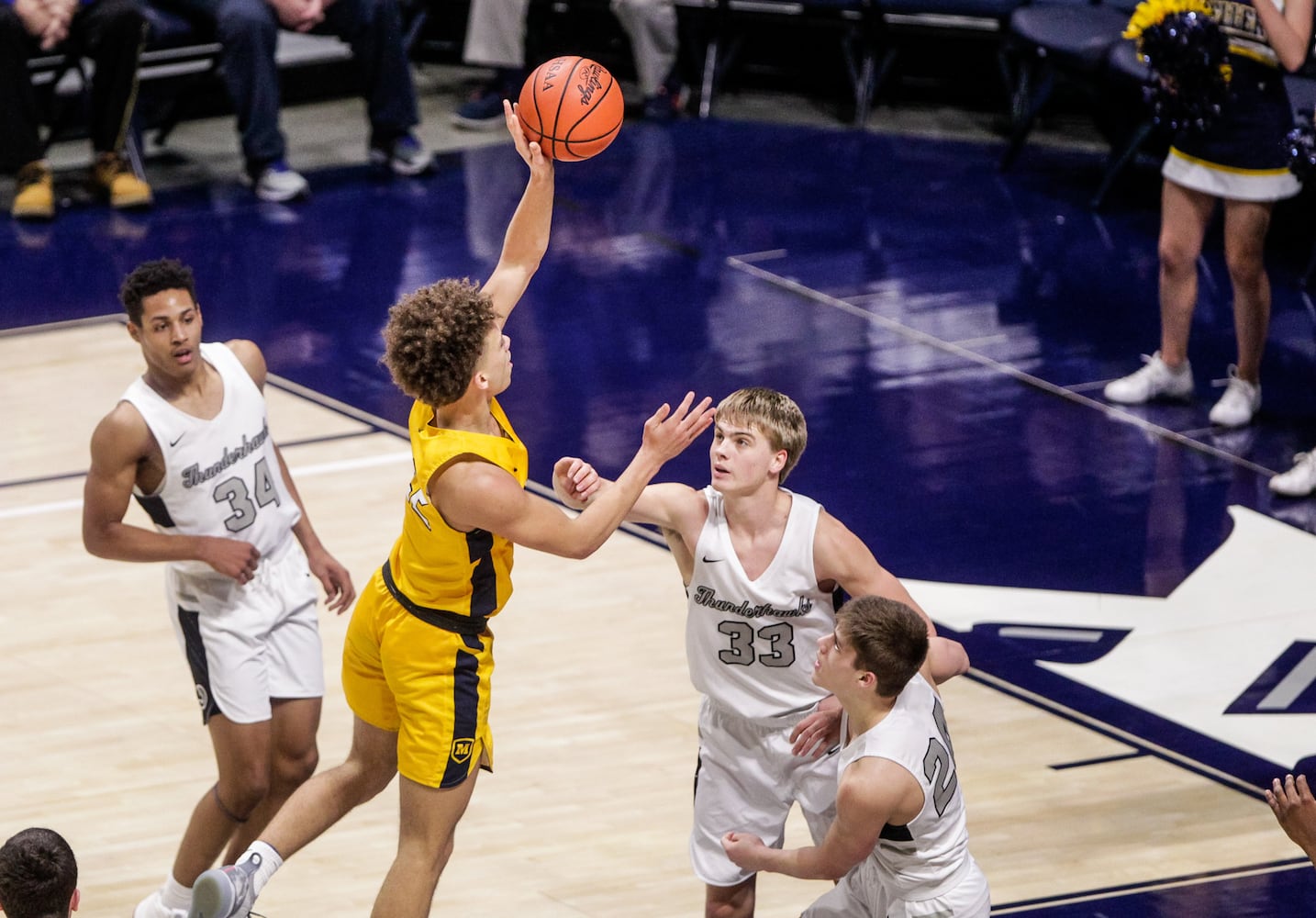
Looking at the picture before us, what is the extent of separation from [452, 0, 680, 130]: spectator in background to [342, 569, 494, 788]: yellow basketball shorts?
7.85 metres

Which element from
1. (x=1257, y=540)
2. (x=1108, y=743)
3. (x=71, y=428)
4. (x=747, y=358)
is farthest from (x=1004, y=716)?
(x=71, y=428)

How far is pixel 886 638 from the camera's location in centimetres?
368

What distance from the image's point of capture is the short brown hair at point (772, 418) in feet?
13.4

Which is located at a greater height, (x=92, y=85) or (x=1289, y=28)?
(x=1289, y=28)

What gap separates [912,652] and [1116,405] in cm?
442

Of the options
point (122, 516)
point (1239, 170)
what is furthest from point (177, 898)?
point (1239, 170)

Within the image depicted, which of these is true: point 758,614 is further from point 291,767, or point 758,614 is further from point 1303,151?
point 1303,151

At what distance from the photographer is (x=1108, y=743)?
5.48 meters

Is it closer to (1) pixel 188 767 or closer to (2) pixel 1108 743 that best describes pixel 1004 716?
(2) pixel 1108 743

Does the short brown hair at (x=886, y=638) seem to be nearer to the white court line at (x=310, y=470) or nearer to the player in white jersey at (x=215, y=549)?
the player in white jersey at (x=215, y=549)

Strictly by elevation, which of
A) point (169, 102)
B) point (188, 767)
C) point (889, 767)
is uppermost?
point (889, 767)

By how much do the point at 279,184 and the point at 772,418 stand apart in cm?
696

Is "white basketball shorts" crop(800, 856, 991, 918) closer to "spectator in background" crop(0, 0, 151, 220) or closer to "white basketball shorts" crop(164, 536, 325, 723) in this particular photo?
"white basketball shorts" crop(164, 536, 325, 723)

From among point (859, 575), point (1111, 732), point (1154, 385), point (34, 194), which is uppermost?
point (859, 575)
